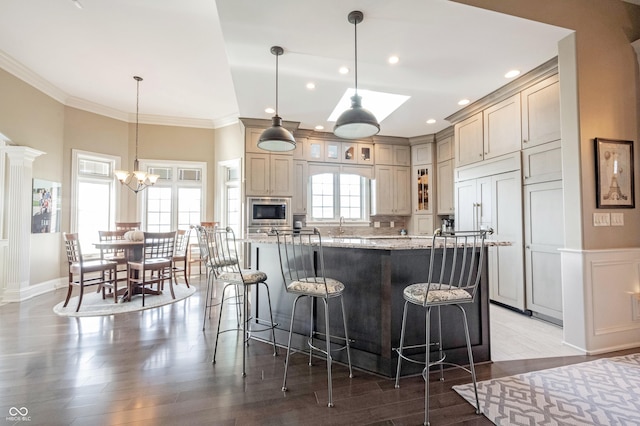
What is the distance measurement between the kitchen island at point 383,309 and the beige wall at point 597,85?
123 cm

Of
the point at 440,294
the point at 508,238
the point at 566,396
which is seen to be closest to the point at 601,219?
the point at 508,238

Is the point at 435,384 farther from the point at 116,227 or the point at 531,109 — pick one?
the point at 116,227

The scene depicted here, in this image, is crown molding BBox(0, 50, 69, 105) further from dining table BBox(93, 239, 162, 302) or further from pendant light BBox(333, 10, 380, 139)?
pendant light BBox(333, 10, 380, 139)

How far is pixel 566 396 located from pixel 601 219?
1687 mm

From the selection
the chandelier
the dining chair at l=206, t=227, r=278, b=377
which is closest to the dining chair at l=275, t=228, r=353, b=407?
the dining chair at l=206, t=227, r=278, b=377

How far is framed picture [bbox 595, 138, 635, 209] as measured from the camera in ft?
8.63

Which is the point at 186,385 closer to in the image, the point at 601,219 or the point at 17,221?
the point at 601,219

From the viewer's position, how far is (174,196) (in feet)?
20.1

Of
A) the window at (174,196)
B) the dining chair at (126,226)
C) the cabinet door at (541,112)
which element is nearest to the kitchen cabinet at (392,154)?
the cabinet door at (541,112)

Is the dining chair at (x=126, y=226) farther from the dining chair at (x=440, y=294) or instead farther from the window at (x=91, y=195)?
the dining chair at (x=440, y=294)

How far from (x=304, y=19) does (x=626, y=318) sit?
4.05 metres

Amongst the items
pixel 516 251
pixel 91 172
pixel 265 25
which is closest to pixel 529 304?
pixel 516 251

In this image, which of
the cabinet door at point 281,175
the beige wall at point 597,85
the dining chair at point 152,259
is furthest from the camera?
the cabinet door at point 281,175

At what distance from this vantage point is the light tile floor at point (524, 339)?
99.6 inches
